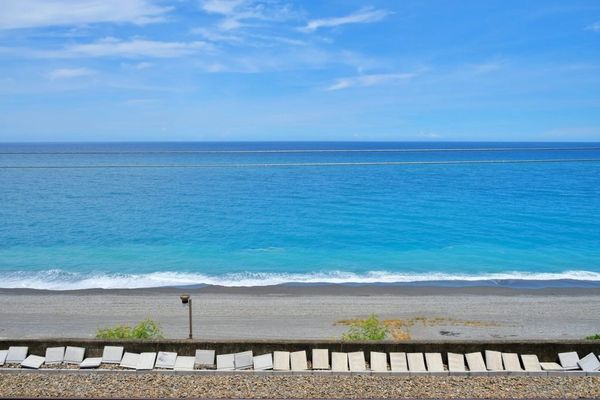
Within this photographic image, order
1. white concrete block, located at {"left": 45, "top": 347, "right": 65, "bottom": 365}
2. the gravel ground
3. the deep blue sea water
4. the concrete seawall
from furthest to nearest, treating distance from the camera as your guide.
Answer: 1. the deep blue sea water
2. the concrete seawall
3. white concrete block, located at {"left": 45, "top": 347, "right": 65, "bottom": 365}
4. the gravel ground

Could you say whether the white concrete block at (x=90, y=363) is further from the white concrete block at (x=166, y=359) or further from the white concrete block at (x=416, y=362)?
the white concrete block at (x=416, y=362)

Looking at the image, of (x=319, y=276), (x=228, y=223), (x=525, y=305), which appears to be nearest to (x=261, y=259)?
(x=319, y=276)

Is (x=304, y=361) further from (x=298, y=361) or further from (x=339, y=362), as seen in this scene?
(x=339, y=362)

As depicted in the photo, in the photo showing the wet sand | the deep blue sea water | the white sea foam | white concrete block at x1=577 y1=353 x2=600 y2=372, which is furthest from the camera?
the deep blue sea water

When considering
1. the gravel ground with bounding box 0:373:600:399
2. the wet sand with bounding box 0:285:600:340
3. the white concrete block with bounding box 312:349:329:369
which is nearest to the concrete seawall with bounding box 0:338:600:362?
the white concrete block with bounding box 312:349:329:369

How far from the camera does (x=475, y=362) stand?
1005cm

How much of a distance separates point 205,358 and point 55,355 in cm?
→ 277

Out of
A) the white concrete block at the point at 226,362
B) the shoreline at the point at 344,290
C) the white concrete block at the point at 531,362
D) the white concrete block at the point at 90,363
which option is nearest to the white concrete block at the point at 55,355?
the white concrete block at the point at 90,363

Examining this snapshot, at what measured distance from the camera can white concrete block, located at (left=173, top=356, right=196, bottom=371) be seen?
10.0 metres

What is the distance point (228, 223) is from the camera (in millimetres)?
38938

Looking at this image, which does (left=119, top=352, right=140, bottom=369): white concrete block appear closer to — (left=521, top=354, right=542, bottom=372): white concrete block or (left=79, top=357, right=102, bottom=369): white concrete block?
→ (left=79, top=357, right=102, bottom=369): white concrete block

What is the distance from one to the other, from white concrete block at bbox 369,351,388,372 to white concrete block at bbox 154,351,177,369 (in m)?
3.65

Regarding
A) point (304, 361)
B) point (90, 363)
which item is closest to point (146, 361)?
point (90, 363)

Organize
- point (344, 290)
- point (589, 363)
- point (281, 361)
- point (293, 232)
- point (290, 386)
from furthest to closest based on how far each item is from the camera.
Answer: point (293, 232) < point (344, 290) < point (281, 361) < point (589, 363) < point (290, 386)
